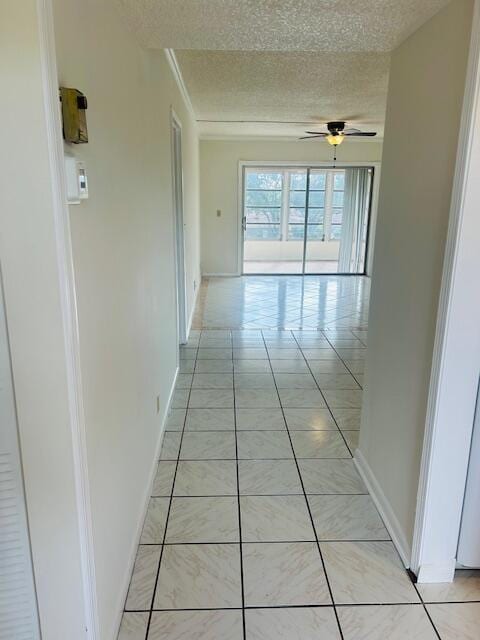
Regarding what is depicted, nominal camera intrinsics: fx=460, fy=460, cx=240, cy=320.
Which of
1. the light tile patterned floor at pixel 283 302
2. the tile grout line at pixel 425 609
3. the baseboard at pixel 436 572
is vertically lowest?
the tile grout line at pixel 425 609

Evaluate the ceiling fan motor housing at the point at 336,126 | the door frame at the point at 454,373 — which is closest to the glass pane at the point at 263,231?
the ceiling fan motor housing at the point at 336,126

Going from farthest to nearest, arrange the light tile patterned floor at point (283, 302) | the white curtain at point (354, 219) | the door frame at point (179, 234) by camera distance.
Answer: the white curtain at point (354, 219) → the light tile patterned floor at point (283, 302) → the door frame at point (179, 234)

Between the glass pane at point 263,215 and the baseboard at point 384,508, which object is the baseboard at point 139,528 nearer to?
the baseboard at point 384,508

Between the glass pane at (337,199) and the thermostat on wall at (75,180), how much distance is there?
7876 millimetres

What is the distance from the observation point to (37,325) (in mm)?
1096

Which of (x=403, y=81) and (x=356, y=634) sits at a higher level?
(x=403, y=81)

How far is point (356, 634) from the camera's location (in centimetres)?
162

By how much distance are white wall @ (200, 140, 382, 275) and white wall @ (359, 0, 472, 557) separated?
594cm

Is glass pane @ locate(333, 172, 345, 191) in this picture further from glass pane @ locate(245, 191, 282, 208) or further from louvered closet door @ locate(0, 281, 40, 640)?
louvered closet door @ locate(0, 281, 40, 640)

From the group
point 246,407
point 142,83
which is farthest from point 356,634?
point 142,83

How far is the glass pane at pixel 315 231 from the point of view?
8829mm

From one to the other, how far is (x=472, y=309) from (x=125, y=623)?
5.41 ft

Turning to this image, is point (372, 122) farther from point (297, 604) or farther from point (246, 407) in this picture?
point (297, 604)

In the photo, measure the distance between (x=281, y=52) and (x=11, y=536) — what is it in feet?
Result: 9.81
